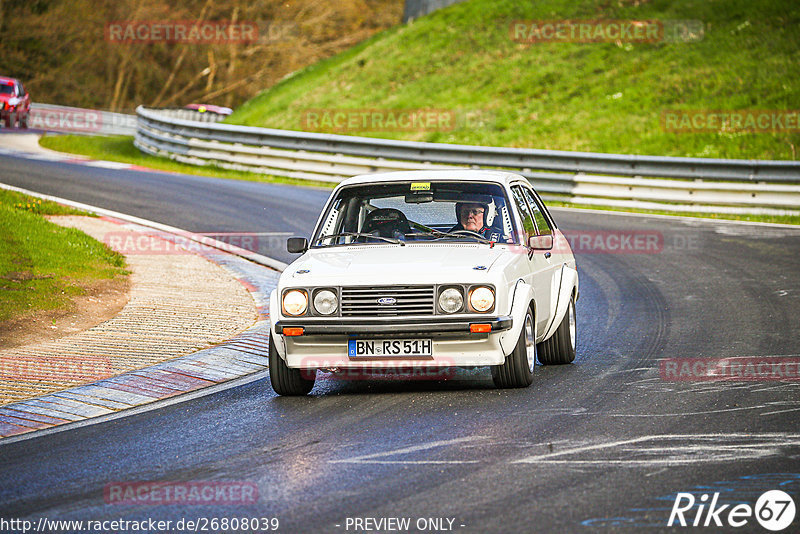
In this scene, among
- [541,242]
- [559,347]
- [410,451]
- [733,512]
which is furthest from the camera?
[559,347]

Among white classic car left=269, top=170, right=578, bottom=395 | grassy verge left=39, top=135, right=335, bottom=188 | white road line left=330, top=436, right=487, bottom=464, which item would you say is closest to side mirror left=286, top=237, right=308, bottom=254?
white classic car left=269, top=170, right=578, bottom=395

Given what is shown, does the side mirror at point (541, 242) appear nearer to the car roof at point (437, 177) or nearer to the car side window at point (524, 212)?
the car side window at point (524, 212)

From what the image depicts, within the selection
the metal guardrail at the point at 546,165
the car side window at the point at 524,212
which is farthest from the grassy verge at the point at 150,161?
the car side window at the point at 524,212

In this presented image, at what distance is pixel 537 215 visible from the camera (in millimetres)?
10242

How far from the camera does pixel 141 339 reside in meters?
10.2

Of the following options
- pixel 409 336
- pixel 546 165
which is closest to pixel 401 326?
pixel 409 336

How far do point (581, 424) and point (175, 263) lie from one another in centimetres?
844

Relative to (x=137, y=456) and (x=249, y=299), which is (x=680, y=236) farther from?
(x=137, y=456)

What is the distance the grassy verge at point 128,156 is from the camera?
87.1 feet

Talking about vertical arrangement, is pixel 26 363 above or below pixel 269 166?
below

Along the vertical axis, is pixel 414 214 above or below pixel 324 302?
above

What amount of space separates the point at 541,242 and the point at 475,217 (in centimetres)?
68

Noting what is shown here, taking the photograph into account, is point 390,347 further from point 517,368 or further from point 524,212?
point 524,212

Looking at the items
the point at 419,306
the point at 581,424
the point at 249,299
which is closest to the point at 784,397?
the point at 581,424
